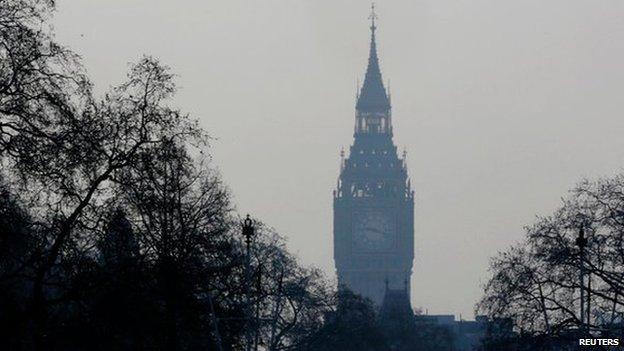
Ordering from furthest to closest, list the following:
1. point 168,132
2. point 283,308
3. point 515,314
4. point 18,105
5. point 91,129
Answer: point 283,308
point 515,314
point 168,132
point 91,129
point 18,105

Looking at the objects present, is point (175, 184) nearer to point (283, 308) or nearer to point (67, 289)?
point (67, 289)

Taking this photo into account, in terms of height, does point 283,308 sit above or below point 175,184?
above

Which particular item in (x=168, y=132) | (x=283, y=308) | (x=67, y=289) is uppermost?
(x=283, y=308)

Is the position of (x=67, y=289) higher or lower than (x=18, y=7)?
lower

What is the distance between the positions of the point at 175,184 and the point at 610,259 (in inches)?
1161

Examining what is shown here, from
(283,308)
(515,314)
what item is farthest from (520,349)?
(283,308)

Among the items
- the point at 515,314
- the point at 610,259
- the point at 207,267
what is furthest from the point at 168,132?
the point at 515,314

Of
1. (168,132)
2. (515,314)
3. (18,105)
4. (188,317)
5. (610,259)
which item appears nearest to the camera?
(18,105)

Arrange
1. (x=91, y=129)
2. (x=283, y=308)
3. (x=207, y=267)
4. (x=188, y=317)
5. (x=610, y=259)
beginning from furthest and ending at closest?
(x=283, y=308)
(x=610, y=259)
(x=207, y=267)
(x=188, y=317)
(x=91, y=129)

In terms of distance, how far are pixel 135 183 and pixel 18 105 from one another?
675 cm

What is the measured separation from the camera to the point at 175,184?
8069 cm

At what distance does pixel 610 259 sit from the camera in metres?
106

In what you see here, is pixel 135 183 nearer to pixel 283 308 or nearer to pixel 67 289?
pixel 67 289

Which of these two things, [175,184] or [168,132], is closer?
[168,132]
